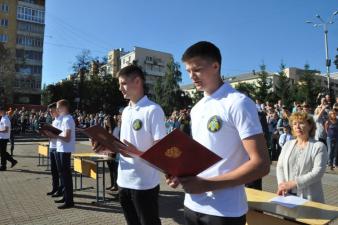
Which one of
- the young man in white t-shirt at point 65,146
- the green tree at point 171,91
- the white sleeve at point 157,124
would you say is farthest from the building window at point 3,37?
the white sleeve at point 157,124

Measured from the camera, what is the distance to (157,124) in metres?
3.87

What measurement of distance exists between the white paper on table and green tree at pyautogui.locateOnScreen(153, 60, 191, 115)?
6905cm

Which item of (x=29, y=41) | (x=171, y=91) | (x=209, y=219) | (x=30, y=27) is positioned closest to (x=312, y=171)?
(x=209, y=219)

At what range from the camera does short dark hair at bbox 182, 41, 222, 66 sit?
2.40 m

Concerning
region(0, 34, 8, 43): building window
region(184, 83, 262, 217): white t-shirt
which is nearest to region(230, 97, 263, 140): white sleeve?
region(184, 83, 262, 217): white t-shirt

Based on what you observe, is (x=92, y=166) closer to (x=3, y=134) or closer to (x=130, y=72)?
(x=130, y=72)

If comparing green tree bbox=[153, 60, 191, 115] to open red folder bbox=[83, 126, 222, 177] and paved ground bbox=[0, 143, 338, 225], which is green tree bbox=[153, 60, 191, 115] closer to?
paved ground bbox=[0, 143, 338, 225]

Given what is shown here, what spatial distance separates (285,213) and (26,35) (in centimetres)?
7376

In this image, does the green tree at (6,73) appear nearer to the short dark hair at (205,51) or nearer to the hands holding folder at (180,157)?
the short dark hair at (205,51)

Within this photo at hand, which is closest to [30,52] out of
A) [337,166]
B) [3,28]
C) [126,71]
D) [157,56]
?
[3,28]

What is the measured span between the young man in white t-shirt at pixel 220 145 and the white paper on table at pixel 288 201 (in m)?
1.43

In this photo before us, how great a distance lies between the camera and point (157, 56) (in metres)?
110

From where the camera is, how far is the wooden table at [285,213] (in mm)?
3301

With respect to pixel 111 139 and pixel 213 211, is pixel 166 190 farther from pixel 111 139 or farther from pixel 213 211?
pixel 213 211
